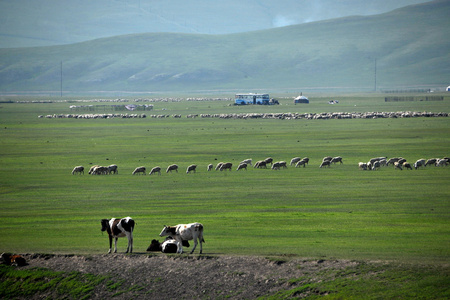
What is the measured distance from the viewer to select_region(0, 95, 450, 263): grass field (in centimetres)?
2058

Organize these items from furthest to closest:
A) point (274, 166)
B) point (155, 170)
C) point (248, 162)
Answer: point (248, 162), point (274, 166), point (155, 170)

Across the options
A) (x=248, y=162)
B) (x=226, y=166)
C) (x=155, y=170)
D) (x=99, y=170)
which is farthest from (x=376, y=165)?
(x=99, y=170)

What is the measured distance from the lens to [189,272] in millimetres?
18469

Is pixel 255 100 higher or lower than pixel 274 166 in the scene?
higher

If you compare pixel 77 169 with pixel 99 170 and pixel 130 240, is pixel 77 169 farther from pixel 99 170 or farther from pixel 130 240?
pixel 130 240

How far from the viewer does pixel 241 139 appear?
190 feet

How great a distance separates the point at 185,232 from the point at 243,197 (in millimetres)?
9994

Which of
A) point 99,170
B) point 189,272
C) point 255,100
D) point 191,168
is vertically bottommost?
point 189,272

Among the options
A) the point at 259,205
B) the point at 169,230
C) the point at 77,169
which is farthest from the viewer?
the point at 77,169

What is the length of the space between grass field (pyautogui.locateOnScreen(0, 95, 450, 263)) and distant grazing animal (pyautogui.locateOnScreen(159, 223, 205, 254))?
0.69 m

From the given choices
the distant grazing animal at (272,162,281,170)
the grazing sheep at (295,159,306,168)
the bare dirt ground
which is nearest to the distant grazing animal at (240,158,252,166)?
the distant grazing animal at (272,162,281,170)

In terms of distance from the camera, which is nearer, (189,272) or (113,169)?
(189,272)

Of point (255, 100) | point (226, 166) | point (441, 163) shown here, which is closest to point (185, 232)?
point (226, 166)

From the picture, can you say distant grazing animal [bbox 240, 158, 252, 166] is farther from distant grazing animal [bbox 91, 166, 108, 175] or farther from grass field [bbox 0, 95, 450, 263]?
distant grazing animal [bbox 91, 166, 108, 175]
